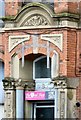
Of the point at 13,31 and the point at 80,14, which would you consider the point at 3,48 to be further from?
the point at 80,14

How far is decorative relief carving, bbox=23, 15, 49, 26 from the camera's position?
15.2 metres

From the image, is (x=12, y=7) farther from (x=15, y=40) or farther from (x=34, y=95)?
(x=34, y=95)

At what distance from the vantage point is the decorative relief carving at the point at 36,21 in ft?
50.0

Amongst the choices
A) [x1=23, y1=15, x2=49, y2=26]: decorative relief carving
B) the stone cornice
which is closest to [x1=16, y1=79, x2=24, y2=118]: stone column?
the stone cornice

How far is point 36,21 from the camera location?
604 inches

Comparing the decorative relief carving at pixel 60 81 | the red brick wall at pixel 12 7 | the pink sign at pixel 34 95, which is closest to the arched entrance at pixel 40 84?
the pink sign at pixel 34 95

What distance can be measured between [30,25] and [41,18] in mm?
376

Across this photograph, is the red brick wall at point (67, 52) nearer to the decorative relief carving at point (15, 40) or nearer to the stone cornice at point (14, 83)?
the decorative relief carving at point (15, 40)

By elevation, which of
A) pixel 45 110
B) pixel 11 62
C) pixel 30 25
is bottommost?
pixel 45 110

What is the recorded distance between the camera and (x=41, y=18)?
15.3m

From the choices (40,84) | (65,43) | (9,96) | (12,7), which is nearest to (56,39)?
(65,43)

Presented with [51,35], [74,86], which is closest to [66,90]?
[74,86]

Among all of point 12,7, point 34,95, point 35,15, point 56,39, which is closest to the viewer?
point 56,39

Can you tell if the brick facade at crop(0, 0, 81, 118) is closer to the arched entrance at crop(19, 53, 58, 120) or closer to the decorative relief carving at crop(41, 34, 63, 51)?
the decorative relief carving at crop(41, 34, 63, 51)
